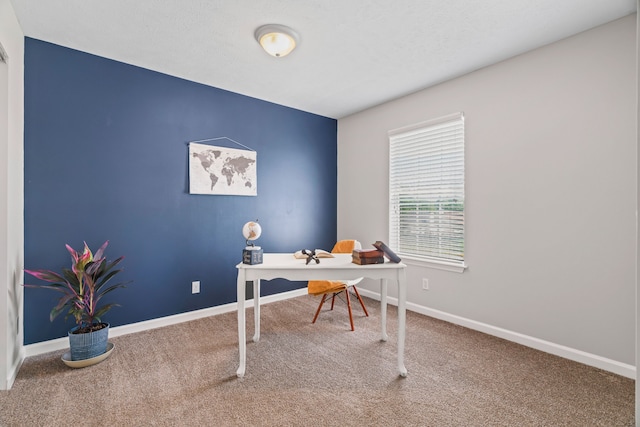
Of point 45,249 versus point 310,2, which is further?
point 45,249

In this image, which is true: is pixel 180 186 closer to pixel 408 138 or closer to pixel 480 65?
pixel 408 138

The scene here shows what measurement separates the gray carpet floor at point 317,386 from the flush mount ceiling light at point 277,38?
2440mm

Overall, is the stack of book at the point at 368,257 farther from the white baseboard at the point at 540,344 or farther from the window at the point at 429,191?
the white baseboard at the point at 540,344

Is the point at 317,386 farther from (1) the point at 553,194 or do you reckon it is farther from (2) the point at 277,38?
(2) the point at 277,38

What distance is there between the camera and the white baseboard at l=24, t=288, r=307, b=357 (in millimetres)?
2406

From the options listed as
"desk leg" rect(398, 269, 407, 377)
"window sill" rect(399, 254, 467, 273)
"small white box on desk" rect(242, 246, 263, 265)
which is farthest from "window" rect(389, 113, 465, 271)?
"small white box on desk" rect(242, 246, 263, 265)

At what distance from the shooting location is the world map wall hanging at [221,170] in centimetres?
319

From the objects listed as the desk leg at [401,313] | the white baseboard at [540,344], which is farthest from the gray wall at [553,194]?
the desk leg at [401,313]

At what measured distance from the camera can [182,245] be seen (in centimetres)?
312

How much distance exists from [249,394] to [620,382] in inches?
98.0

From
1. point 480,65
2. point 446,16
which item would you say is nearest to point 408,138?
point 480,65

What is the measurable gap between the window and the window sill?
10 millimetres

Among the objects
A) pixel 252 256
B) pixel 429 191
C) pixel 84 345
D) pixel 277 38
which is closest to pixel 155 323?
pixel 84 345

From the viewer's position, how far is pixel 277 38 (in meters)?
2.25
